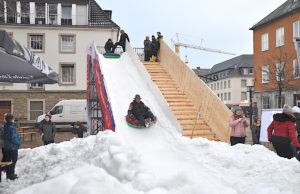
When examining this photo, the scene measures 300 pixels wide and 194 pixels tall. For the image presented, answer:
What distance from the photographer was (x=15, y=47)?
7285 millimetres

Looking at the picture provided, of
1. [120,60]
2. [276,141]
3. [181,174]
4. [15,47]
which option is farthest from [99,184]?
[120,60]

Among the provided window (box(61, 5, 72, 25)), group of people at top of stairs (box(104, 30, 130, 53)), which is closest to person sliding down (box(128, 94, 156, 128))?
group of people at top of stairs (box(104, 30, 130, 53))

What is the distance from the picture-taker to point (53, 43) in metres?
41.2

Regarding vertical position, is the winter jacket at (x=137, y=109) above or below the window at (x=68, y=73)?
below

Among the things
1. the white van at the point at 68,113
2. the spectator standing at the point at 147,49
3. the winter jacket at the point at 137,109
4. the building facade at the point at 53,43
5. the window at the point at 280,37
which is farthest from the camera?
the building facade at the point at 53,43

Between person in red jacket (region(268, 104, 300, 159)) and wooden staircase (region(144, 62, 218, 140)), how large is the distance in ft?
15.4

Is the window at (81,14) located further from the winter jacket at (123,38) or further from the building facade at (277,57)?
the winter jacket at (123,38)

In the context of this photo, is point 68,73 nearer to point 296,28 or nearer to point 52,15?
point 52,15

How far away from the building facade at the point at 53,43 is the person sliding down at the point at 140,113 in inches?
1080

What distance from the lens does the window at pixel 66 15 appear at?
42594mm

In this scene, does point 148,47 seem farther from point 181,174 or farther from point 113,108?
point 181,174

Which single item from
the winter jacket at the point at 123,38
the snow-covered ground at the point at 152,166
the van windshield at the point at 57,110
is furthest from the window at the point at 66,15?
the snow-covered ground at the point at 152,166

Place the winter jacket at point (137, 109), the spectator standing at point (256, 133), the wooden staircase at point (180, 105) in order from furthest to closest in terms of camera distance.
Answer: the spectator standing at point (256, 133)
the wooden staircase at point (180, 105)
the winter jacket at point (137, 109)

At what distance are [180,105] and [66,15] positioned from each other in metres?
29.7
